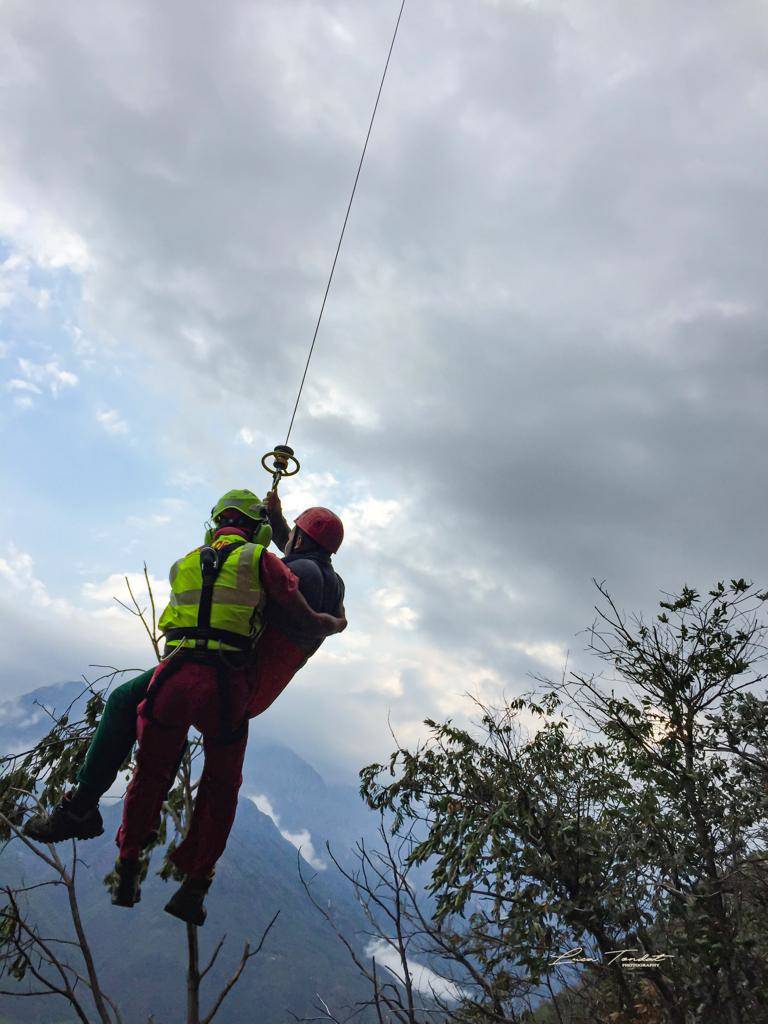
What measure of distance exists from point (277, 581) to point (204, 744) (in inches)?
36.0

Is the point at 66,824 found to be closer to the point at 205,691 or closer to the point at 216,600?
the point at 205,691

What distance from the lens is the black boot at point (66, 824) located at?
3387 mm

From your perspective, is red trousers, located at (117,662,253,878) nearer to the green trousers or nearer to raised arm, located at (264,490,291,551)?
the green trousers

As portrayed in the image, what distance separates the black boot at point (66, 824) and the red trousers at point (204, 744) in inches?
7.5

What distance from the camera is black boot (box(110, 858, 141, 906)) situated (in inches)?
133

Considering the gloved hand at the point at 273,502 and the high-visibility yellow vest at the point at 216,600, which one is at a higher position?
the gloved hand at the point at 273,502

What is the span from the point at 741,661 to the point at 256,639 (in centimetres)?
942

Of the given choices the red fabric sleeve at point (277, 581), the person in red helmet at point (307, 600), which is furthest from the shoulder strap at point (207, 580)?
the person in red helmet at point (307, 600)

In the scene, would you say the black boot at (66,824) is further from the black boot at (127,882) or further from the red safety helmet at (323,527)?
the red safety helmet at (323,527)

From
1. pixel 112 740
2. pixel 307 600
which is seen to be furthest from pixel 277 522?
pixel 112 740

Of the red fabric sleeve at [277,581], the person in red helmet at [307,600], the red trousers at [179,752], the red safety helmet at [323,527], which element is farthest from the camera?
the red safety helmet at [323,527]

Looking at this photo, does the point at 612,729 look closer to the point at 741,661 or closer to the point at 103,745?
the point at 741,661

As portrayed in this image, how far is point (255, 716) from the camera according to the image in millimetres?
3453

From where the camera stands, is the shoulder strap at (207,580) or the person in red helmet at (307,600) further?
the person in red helmet at (307,600)
